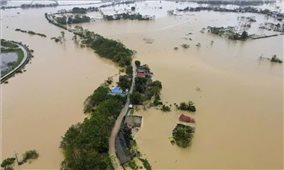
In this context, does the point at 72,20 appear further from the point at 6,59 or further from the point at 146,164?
the point at 146,164

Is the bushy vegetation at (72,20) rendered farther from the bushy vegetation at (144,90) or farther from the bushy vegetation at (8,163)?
the bushy vegetation at (8,163)

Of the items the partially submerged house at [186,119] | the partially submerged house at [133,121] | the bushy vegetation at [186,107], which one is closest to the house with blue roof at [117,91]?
the partially submerged house at [133,121]

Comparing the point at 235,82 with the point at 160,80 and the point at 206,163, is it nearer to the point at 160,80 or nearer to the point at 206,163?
the point at 160,80

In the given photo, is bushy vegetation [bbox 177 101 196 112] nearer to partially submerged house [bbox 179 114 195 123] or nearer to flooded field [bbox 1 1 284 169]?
flooded field [bbox 1 1 284 169]

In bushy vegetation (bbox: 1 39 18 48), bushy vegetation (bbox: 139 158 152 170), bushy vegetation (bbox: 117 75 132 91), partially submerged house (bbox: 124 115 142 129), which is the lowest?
bushy vegetation (bbox: 139 158 152 170)

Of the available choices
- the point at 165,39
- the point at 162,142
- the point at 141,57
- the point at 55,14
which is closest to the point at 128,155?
the point at 162,142

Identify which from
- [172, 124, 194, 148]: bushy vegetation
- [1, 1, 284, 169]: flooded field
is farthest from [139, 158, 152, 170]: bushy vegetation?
[172, 124, 194, 148]: bushy vegetation
